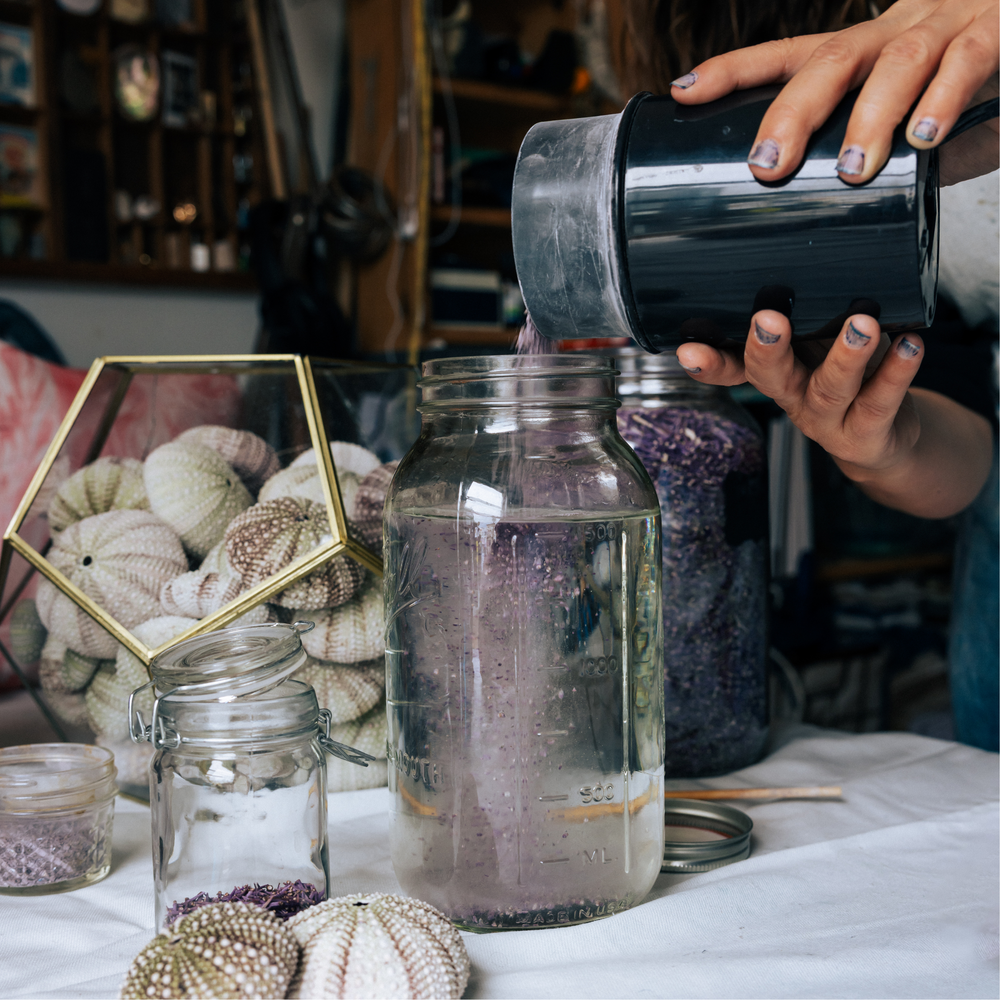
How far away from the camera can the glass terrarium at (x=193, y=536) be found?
0.72m

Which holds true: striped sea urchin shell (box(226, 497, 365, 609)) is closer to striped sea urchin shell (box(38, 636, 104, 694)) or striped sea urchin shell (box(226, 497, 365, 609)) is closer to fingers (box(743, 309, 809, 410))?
striped sea urchin shell (box(38, 636, 104, 694))

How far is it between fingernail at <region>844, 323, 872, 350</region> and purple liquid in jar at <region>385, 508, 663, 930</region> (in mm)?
163

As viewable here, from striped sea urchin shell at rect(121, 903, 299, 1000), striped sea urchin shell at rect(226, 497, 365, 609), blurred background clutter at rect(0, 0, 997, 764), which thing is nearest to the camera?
striped sea urchin shell at rect(121, 903, 299, 1000)

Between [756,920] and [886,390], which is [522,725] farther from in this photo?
[886,390]

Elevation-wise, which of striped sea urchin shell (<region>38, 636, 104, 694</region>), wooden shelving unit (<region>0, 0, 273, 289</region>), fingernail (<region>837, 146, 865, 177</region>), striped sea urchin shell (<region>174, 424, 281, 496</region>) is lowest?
striped sea urchin shell (<region>38, 636, 104, 694</region>)

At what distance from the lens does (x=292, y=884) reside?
0.54 m

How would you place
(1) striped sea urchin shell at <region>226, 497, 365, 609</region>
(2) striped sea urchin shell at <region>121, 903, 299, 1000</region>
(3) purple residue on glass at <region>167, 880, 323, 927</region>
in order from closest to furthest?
1. (2) striped sea urchin shell at <region>121, 903, 299, 1000</region>
2. (3) purple residue on glass at <region>167, 880, 323, 927</region>
3. (1) striped sea urchin shell at <region>226, 497, 365, 609</region>

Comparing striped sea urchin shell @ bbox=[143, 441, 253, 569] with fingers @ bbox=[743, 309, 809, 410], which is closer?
fingers @ bbox=[743, 309, 809, 410]

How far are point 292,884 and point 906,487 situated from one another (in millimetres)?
642

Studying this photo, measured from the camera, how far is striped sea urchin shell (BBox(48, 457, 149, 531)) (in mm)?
781

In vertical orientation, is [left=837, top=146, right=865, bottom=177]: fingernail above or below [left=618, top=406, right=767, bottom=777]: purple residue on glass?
above

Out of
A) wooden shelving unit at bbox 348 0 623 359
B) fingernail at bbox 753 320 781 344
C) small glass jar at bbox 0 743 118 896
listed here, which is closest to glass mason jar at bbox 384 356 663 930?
fingernail at bbox 753 320 781 344

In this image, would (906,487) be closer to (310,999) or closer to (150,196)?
(310,999)

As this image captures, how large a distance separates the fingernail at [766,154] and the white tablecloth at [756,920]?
1.32 feet
